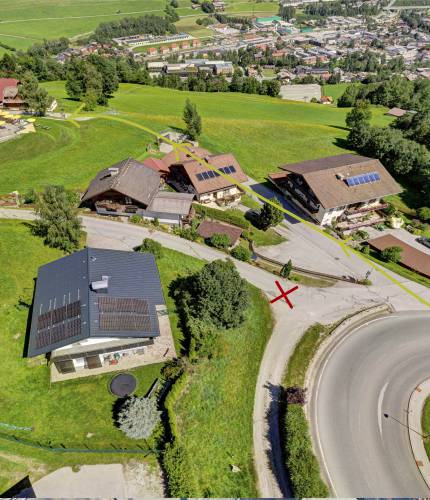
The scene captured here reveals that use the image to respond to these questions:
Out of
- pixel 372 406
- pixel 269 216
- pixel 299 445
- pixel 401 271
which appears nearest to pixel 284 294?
pixel 269 216

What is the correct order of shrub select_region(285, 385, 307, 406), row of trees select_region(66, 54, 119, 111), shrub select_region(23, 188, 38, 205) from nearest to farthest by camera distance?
shrub select_region(285, 385, 307, 406), shrub select_region(23, 188, 38, 205), row of trees select_region(66, 54, 119, 111)

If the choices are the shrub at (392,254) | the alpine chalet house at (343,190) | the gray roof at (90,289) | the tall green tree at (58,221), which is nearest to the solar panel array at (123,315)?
the gray roof at (90,289)

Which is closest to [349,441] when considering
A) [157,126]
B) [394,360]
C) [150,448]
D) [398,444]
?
[398,444]

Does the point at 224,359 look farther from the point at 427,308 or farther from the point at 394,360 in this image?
the point at 427,308

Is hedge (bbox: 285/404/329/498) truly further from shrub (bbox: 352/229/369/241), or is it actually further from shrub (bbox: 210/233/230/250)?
shrub (bbox: 352/229/369/241)

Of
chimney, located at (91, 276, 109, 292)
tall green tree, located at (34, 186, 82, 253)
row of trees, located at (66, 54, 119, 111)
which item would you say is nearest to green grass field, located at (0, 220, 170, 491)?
chimney, located at (91, 276, 109, 292)

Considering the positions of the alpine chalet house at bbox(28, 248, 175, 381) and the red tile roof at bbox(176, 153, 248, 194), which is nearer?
the alpine chalet house at bbox(28, 248, 175, 381)

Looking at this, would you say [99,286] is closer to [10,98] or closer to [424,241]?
[424,241]
